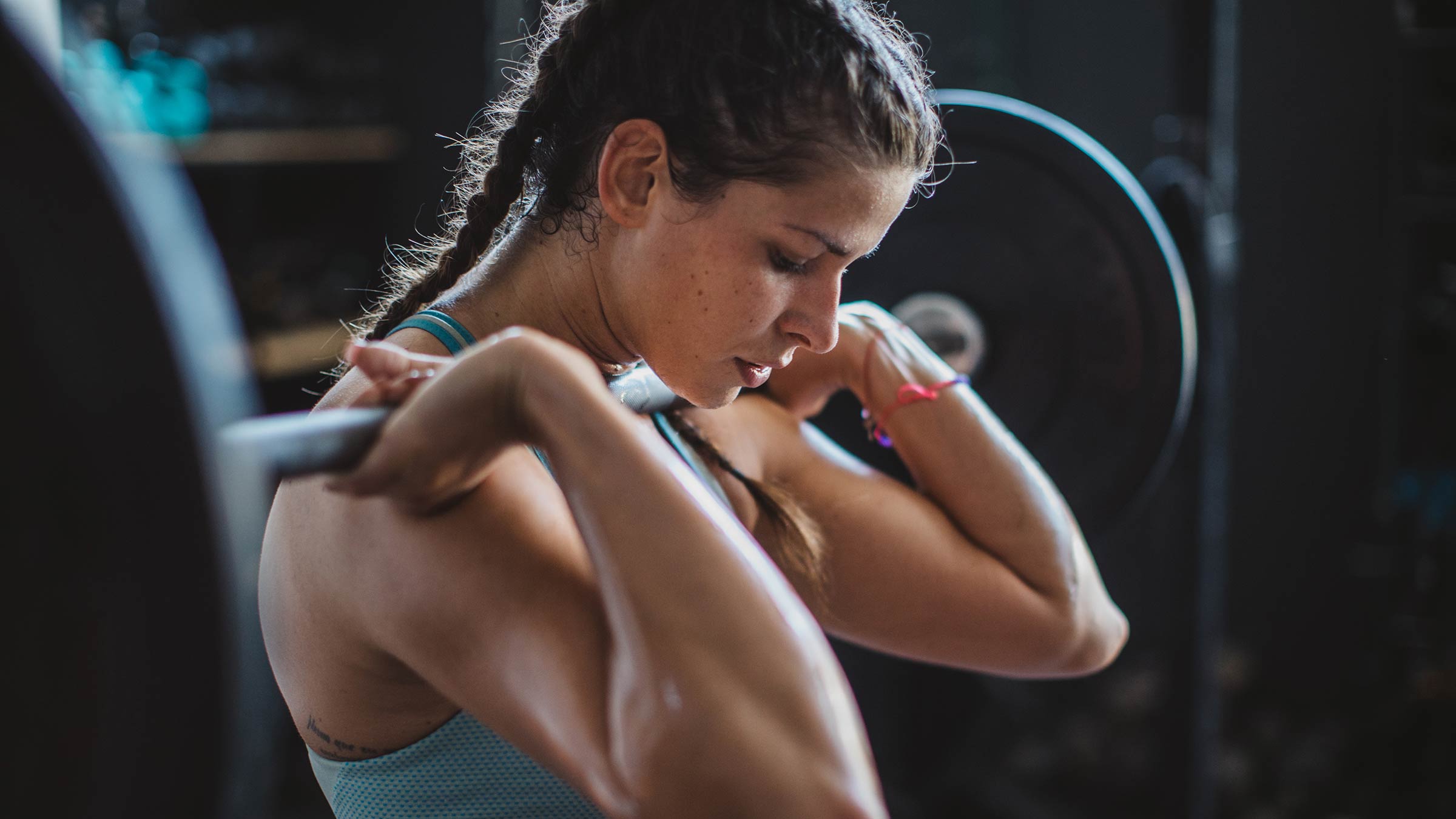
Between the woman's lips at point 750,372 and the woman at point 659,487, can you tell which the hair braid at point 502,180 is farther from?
the woman's lips at point 750,372

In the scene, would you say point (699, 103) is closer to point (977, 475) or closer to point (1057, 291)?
point (977, 475)

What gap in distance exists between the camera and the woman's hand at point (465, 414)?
2.00 ft

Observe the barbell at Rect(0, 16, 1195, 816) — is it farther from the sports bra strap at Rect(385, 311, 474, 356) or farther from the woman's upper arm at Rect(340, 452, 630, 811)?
the sports bra strap at Rect(385, 311, 474, 356)

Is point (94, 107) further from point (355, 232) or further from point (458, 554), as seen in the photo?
point (355, 232)

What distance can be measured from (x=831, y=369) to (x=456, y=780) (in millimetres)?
605

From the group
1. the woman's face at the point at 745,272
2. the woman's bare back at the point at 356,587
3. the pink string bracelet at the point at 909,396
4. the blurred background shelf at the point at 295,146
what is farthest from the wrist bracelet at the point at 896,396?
the blurred background shelf at the point at 295,146

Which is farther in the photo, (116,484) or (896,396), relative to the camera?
(896,396)

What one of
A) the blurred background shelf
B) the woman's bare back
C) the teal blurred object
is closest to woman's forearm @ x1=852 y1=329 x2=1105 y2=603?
the woman's bare back

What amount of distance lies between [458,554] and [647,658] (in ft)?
0.53

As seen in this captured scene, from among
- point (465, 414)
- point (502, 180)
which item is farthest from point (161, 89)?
point (465, 414)

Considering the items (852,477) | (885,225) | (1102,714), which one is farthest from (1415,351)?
(885,225)

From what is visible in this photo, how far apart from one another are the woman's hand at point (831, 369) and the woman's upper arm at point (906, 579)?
0.05 m

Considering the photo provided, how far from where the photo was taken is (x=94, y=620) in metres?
0.42

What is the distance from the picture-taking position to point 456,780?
862 millimetres
